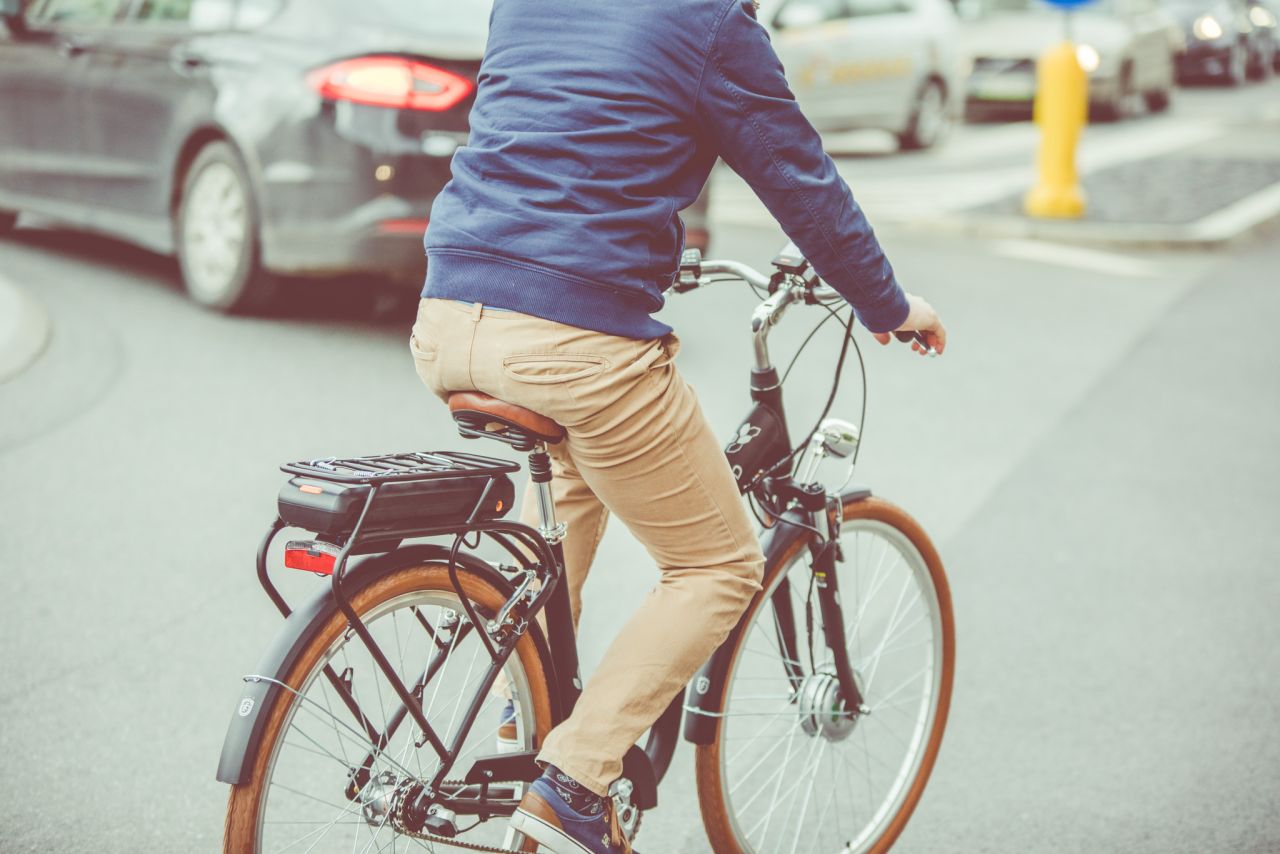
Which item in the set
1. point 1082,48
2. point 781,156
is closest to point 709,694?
point 781,156

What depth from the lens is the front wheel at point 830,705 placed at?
3.06 meters

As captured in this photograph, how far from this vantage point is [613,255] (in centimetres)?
240

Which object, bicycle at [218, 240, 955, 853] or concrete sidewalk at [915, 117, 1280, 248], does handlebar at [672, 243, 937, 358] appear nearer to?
bicycle at [218, 240, 955, 853]

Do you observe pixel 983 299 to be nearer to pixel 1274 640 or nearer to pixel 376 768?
pixel 1274 640

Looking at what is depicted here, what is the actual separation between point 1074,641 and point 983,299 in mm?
4671

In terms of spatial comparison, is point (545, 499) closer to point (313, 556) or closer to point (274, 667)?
point (313, 556)

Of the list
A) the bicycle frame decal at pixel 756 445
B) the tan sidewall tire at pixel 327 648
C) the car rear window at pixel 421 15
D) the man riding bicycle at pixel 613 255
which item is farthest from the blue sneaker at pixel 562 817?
the car rear window at pixel 421 15

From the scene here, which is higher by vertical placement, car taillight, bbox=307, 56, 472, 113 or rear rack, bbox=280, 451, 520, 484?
car taillight, bbox=307, 56, 472, 113

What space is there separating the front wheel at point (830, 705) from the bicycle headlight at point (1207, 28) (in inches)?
918

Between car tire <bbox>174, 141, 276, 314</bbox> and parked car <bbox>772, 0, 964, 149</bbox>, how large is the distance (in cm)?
825

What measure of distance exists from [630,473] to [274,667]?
66 centimetres

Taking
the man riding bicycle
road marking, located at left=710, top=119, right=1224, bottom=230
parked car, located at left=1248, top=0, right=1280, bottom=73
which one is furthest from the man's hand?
parked car, located at left=1248, top=0, right=1280, bottom=73

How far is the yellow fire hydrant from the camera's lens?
11391 mm

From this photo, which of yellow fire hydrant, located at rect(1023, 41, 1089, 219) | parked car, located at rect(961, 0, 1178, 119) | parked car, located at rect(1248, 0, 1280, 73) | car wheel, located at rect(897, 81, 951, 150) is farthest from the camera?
parked car, located at rect(1248, 0, 1280, 73)
